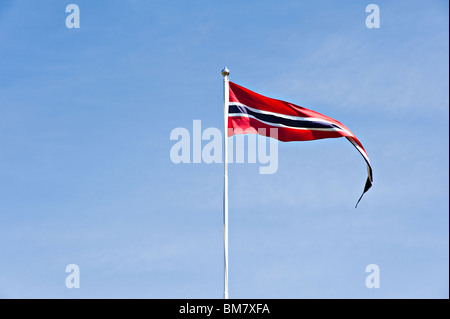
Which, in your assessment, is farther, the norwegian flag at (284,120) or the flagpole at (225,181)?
the norwegian flag at (284,120)

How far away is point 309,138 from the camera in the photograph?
3291 cm

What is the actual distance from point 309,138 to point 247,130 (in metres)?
2.77

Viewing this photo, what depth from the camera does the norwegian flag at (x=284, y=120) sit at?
32500 mm

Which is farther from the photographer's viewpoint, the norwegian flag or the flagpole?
the norwegian flag

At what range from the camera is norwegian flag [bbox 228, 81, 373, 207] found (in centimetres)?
3250

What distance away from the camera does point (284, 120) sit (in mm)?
32844

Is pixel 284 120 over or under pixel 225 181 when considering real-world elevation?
over
